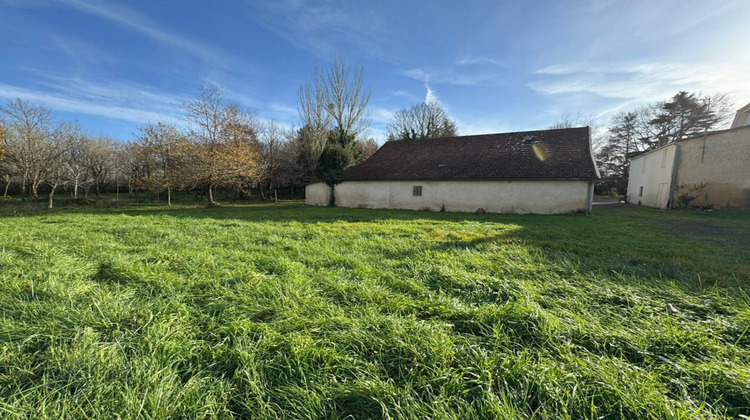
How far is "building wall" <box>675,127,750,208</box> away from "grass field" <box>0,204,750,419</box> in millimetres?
16623

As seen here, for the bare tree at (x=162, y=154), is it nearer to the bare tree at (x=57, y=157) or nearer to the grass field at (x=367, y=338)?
the bare tree at (x=57, y=157)

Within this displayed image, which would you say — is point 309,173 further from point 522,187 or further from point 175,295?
point 175,295

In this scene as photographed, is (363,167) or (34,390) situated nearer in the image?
(34,390)

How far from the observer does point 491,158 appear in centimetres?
1553

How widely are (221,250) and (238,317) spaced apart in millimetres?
2633

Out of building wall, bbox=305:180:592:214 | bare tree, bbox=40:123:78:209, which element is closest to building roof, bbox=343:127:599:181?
building wall, bbox=305:180:592:214

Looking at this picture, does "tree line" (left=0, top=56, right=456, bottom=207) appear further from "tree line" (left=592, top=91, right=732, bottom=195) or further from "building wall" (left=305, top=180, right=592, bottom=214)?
"tree line" (left=592, top=91, right=732, bottom=195)

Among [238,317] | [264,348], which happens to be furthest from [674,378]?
[238,317]

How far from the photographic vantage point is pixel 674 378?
1688 millimetres

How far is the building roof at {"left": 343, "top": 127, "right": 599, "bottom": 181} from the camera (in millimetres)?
13516

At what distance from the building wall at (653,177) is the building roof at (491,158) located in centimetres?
640

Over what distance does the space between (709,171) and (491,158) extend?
11.7 m

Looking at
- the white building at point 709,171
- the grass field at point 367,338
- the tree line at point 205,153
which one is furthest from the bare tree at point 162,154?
the white building at point 709,171

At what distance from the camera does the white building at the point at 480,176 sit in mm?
12969
